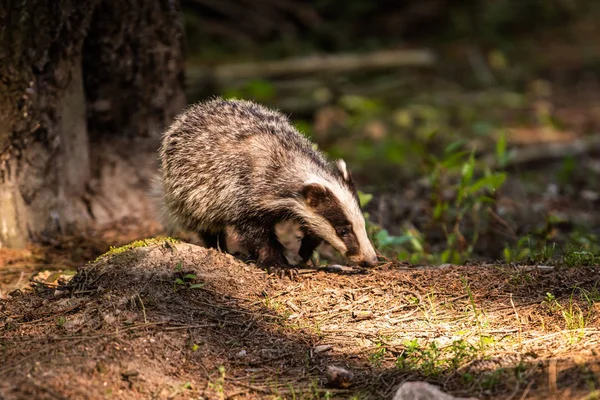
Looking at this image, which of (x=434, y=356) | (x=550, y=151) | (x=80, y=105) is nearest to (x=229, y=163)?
(x=80, y=105)

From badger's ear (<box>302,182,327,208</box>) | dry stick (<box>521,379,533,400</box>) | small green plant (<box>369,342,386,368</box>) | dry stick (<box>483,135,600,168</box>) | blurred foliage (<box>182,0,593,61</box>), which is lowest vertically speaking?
dry stick (<box>483,135,600,168</box>)

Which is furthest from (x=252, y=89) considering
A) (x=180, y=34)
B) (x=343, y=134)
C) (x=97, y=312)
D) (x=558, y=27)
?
(x=558, y=27)

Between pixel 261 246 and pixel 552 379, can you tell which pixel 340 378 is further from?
pixel 261 246

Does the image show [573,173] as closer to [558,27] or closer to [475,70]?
[475,70]

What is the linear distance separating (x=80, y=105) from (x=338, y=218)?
274 cm

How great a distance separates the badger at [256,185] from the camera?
5891 mm

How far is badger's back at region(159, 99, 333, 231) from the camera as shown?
607 centimetres

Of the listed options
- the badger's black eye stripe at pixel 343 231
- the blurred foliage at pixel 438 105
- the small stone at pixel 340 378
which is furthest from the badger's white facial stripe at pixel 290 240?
the small stone at pixel 340 378

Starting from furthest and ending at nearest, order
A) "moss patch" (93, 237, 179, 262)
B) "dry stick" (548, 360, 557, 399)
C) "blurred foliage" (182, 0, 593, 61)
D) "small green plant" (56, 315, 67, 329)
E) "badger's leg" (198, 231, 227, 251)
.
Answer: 1. "blurred foliage" (182, 0, 593, 61)
2. "badger's leg" (198, 231, 227, 251)
3. "moss patch" (93, 237, 179, 262)
4. "small green plant" (56, 315, 67, 329)
5. "dry stick" (548, 360, 557, 399)

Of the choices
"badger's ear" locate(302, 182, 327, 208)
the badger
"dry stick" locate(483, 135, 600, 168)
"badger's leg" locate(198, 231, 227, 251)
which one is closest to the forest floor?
the badger

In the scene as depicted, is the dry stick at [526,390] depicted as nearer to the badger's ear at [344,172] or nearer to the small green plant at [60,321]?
the badger's ear at [344,172]

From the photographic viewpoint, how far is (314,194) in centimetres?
586

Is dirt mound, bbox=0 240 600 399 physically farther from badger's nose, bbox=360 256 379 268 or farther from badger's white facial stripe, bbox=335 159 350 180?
badger's white facial stripe, bbox=335 159 350 180

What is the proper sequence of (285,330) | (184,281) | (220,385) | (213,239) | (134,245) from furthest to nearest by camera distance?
1. (213,239)
2. (134,245)
3. (184,281)
4. (285,330)
5. (220,385)
